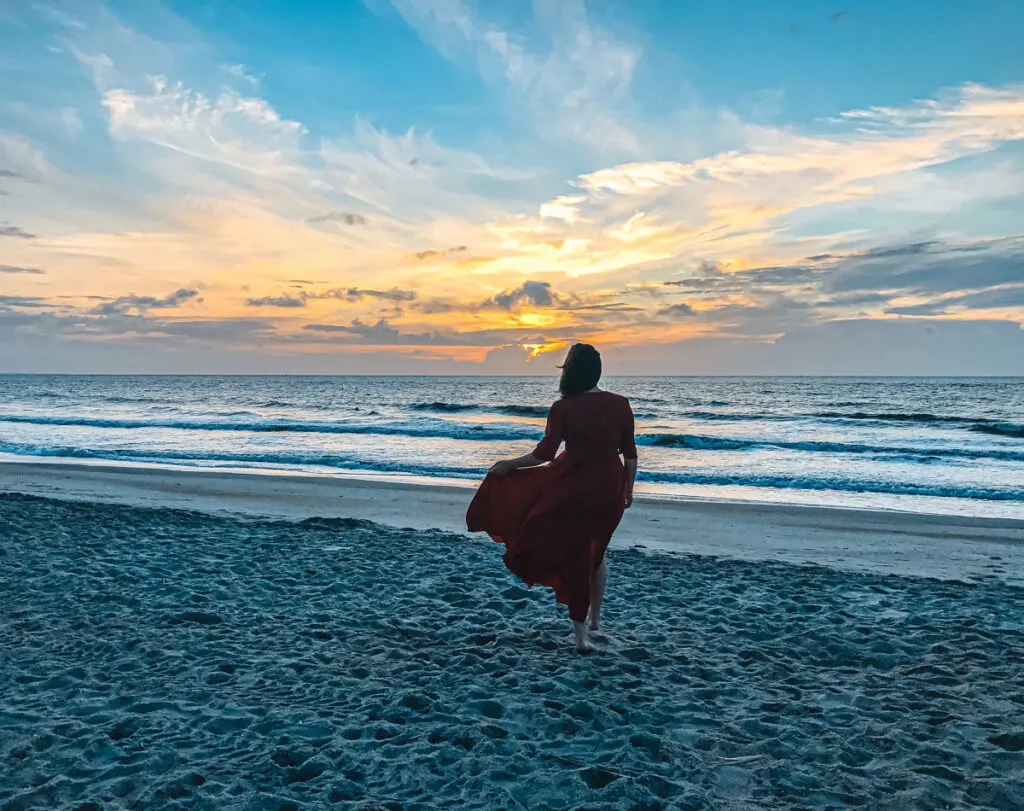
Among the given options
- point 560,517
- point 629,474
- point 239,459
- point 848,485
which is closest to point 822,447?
point 848,485

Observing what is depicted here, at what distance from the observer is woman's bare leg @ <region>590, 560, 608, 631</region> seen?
16.1 ft

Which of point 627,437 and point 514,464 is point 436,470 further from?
point 627,437

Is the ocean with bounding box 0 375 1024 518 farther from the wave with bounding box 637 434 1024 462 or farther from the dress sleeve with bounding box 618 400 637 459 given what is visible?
the dress sleeve with bounding box 618 400 637 459

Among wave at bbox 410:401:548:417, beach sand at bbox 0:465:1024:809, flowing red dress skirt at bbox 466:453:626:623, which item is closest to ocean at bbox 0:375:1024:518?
wave at bbox 410:401:548:417

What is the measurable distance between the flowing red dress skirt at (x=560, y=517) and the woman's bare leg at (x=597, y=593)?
8 cm

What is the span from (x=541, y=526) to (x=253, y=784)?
2.20 meters

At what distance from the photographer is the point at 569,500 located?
4.61 meters

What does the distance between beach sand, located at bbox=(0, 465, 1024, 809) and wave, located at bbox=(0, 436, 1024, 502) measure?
21.7ft

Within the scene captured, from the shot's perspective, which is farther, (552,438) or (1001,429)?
(1001,429)

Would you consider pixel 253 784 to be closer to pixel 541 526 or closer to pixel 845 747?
pixel 541 526

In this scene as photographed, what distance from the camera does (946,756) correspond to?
354cm

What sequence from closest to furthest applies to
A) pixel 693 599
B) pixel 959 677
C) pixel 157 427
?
1. pixel 959 677
2. pixel 693 599
3. pixel 157 427

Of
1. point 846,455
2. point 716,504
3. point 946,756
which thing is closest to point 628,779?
point 946,756

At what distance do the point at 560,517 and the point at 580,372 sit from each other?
3.16ft
